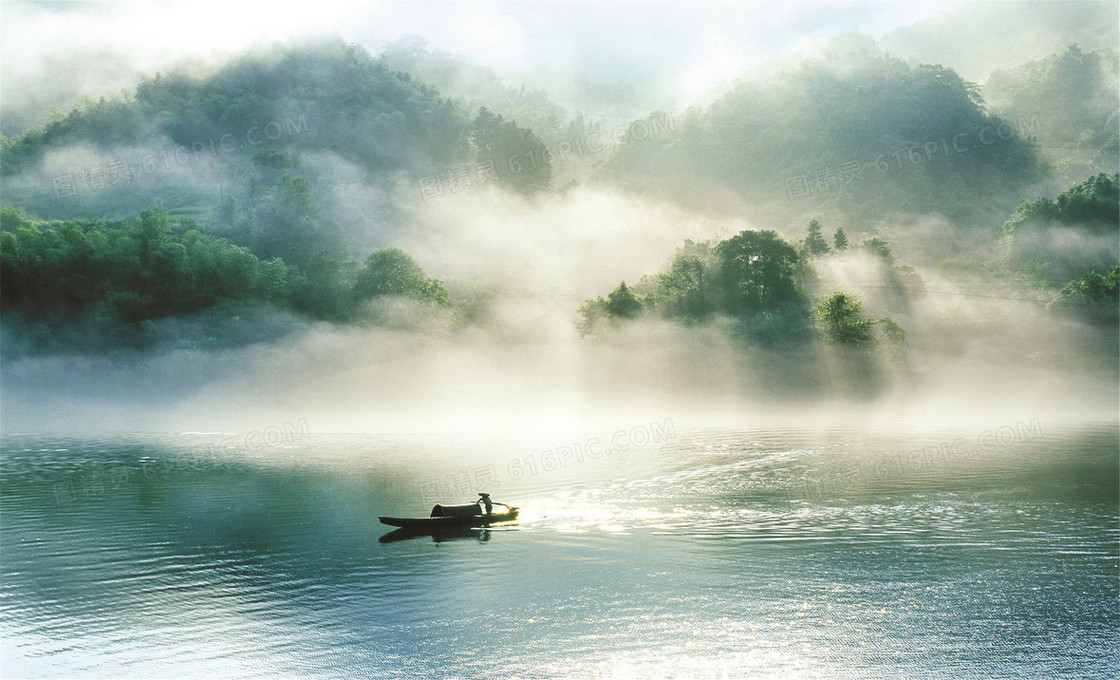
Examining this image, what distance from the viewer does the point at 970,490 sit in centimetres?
4241

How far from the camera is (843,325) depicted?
3932 inches

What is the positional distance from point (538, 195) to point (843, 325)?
74.4 meters

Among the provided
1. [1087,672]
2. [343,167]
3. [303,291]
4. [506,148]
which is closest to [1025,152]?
[506,148]

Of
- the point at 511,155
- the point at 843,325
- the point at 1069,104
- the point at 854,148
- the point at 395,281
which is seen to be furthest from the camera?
the point at 1069,104

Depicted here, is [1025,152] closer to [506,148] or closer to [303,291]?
[506,148]

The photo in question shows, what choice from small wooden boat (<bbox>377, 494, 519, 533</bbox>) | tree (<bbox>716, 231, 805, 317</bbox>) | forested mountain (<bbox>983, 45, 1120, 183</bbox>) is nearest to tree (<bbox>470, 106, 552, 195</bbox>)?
tree (<bbox>716, 231, 805, 317</bbox>)

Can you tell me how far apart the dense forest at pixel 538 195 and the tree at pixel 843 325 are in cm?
27

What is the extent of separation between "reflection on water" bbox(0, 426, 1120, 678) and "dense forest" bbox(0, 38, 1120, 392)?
59.6 metres

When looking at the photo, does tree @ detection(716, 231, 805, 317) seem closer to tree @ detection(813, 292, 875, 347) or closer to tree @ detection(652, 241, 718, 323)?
tree @ detection(652, 241, 718, 323)

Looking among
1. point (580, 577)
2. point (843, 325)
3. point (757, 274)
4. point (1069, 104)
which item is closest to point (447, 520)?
point (580, 577)

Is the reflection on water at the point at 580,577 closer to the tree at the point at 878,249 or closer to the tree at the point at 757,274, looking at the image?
the tree at the point at 757,274

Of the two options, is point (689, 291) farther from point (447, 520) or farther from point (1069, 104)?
point (1069, 104)

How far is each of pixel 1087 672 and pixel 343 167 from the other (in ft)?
490

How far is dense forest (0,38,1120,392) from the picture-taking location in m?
103
